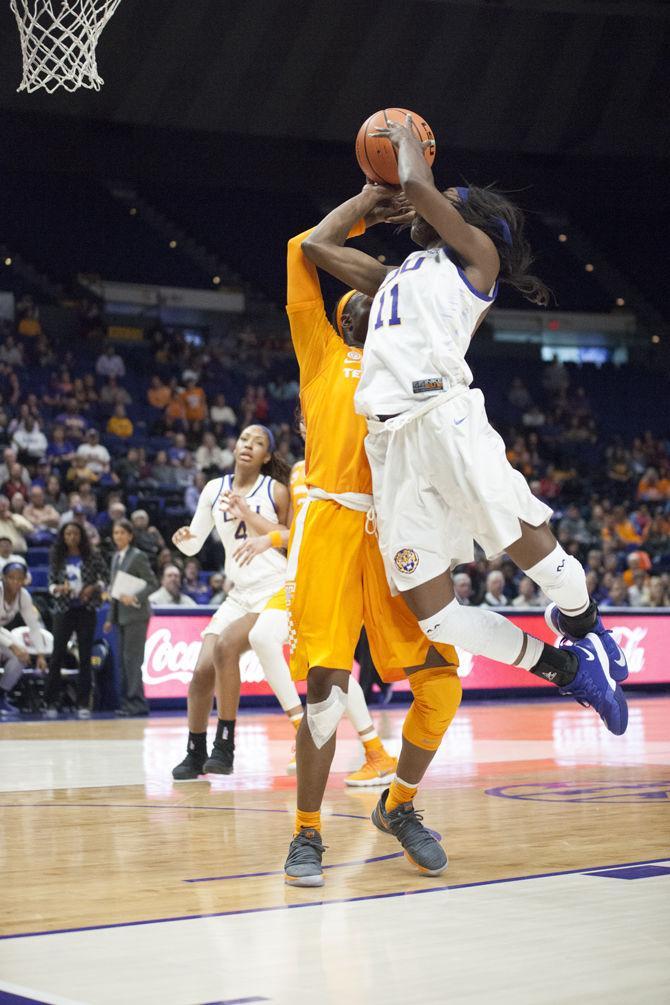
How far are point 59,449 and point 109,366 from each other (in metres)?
4.00

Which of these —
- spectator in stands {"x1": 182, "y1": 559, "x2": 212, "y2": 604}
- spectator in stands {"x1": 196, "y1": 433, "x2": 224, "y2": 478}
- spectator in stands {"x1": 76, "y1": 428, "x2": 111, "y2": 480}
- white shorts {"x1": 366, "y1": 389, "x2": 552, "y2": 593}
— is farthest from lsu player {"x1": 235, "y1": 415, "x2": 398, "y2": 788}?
spectator in stands {"x1": 196, "y1": 433, "x2": 224, "y2": 478}

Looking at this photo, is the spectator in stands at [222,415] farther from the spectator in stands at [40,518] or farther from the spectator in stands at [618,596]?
the spectator in stands at [618,596]

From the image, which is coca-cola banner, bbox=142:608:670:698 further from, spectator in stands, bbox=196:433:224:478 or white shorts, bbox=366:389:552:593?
white shorts, bbox=366:389:552:593

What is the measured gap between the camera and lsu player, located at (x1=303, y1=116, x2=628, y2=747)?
404 centimetres

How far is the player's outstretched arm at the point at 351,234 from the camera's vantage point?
4.38 m

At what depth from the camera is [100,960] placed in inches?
116

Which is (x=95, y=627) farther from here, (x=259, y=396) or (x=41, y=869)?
(x=259, y=396)

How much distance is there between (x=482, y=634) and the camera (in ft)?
13.4

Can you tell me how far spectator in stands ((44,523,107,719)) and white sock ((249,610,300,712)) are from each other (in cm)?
508

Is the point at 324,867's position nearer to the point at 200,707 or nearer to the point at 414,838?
the point at 414,838

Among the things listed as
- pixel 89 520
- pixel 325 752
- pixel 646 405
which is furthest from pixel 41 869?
pixel 646 405

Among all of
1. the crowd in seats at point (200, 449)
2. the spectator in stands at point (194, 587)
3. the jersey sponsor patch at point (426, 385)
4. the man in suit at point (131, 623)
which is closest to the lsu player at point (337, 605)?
the jersey sponsor patch at point (426, 385)

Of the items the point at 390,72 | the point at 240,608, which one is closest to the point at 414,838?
the point at 240,608

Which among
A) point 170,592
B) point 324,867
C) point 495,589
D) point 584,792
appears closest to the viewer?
point 324,867
